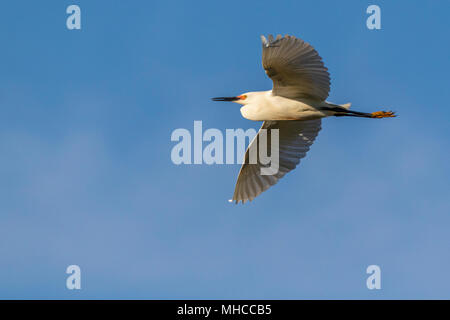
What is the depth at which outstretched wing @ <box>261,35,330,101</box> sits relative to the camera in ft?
31.2

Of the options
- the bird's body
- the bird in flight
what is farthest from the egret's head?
the bird's body

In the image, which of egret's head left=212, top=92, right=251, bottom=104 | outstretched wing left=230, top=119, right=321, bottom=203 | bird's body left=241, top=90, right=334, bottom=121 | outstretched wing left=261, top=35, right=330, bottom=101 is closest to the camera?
outstretched wing left=261, top=35, right=330, bottom=101

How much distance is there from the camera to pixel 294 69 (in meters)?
10.0

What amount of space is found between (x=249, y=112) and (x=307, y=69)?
4.50ft

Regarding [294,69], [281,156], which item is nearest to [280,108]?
[294,69]

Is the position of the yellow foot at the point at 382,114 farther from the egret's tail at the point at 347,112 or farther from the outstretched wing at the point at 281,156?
the outstretched wing at the point at 281,156

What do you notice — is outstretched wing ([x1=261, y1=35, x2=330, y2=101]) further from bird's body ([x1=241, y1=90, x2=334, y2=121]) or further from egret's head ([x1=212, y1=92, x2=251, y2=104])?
egret's head ([x1=212, y1=92, x2=251, y2=104])

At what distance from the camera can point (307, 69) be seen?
32.8 feet

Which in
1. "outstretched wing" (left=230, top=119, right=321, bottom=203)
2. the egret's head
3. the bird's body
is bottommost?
"outstretched wing" (left=230, top=119, right=321, bottom=203)

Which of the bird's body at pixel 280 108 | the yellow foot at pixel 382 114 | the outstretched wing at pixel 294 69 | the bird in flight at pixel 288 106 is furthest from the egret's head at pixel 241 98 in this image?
the yellow foot at pixel 382 114

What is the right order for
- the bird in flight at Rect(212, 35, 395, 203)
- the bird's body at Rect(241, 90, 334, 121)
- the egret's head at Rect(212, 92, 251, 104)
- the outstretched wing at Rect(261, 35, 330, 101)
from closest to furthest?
the outstretched wing at Rect(261, 35, 330, 101) → the bird in flight at Rect(212, 35, 395, 203) → the bird's body at Rect(241, 90, 334, 121) → the egret's head at Rect(212, 92, 251, 104)

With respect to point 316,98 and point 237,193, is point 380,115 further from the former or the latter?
point 237,193
